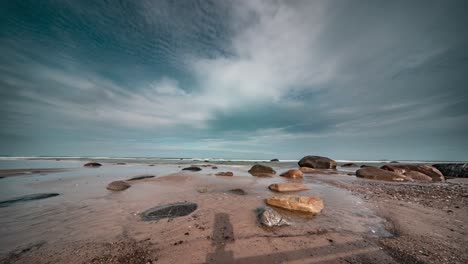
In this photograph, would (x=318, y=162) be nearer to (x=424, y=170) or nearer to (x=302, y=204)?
(x=424, y=170)

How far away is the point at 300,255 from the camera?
347 centimetres

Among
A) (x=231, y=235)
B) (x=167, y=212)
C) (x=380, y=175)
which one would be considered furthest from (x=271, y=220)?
(x=380, y=175)

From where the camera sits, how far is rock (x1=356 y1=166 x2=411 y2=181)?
49.5 feet

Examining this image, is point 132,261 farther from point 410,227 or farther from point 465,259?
point 410,227

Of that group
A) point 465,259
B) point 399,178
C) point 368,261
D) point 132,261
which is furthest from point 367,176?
point 132,261

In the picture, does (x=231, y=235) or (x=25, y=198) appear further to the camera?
(x=25, y=198)

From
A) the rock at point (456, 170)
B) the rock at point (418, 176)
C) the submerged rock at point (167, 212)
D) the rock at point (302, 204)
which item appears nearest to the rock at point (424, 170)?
the rock at point (418, 176)

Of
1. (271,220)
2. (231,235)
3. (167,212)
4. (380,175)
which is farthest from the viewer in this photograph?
(380,175)

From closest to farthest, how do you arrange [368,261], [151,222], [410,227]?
[368,261]
[410,227]
[151,222]

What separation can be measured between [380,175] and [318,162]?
12272mm

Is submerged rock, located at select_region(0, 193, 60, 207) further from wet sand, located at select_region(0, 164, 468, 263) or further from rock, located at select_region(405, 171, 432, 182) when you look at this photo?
rock, located at select_region(405, 171, 432, 182)

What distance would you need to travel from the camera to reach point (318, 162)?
94.0 ft

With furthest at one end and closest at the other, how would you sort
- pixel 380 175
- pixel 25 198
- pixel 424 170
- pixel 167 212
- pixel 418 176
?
1. pixel 424 170
2. pixel 380 175
3. pixel 418 176
4. pixel 25 198
5. pixel 167 212

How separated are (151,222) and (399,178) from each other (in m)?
20.2
